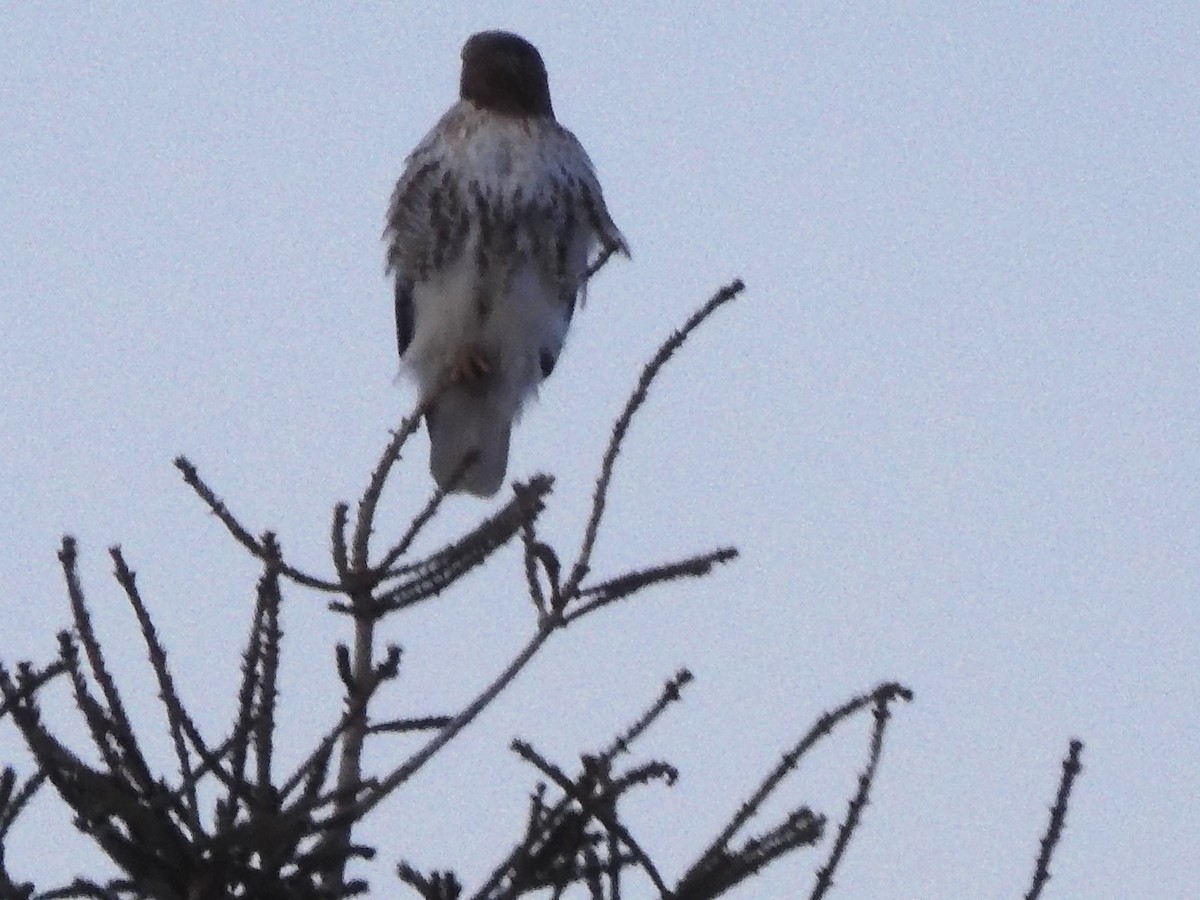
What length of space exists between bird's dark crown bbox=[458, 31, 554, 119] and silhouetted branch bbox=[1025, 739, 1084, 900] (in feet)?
11.3

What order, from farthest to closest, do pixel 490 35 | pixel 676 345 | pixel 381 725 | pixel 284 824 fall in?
pixel 490 35, pixel 676 345, pixel 381 725, pixel 284 824

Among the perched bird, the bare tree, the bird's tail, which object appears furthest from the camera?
the bird's tail

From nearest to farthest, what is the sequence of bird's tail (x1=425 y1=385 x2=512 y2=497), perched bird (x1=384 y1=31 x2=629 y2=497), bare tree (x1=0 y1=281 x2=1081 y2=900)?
bare tree (x1=0 y1=281 x2=1081 y2=900)
perched bird (x1=384 y1=31 x2=629 y2=497)
bird's tail (x1=425 y1=385 x2=512 y2=497)

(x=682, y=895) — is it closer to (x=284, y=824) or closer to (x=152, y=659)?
(x=284, y=824)

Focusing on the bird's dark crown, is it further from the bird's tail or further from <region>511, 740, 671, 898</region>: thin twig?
<region>511, 740, 671, 898</region>: thin twig

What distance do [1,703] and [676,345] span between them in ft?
3.39

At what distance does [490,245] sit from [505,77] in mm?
553

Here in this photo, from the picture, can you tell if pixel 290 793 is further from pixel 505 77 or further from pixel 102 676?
pixel 505 77

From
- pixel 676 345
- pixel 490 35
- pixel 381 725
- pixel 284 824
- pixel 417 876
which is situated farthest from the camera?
pixel 490 35

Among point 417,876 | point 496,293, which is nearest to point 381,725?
point 417,876

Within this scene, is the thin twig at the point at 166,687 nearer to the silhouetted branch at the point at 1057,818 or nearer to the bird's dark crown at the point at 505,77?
the silhouetted branch at the point at 1057,818

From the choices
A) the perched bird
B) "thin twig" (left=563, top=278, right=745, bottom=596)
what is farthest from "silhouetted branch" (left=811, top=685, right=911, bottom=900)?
the perched bird

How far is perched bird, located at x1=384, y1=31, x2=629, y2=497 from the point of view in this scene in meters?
5.27

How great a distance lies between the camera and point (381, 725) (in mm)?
2695
